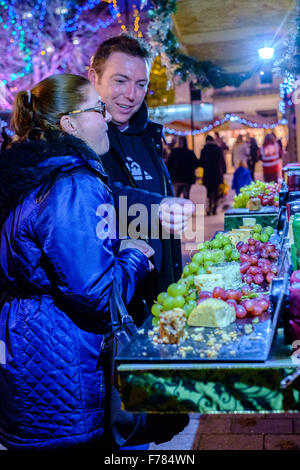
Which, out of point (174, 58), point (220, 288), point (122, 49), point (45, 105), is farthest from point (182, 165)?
point (220, 288)

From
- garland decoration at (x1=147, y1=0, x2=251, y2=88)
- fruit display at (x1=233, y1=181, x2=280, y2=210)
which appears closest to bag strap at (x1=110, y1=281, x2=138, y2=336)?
fruit display at (x1=233, y1=181, x2=280, y2=210)

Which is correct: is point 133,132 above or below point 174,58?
below

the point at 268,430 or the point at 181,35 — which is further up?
the point at 181,35

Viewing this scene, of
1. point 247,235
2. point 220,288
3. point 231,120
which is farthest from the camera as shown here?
point 231,120

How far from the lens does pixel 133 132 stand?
3480mm

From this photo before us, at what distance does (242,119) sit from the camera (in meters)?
25.1

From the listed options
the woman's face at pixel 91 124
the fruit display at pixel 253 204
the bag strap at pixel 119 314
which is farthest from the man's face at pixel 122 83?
the fruit display at pixel 253 204

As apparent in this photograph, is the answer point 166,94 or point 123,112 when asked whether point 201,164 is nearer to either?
point 166,94

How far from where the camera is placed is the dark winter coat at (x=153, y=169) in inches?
129

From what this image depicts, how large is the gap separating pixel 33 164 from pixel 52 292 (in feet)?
1.62

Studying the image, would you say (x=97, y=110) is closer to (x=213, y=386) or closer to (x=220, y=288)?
(x=220, y=288)

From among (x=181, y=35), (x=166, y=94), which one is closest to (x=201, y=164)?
(x=166, y=94)

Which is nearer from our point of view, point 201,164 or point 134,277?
point 134,277
